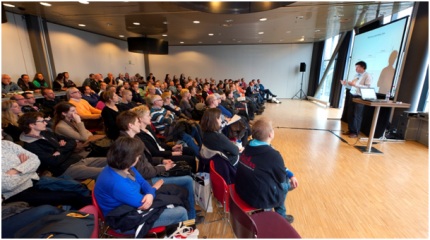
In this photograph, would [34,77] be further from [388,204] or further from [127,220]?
[388,204]

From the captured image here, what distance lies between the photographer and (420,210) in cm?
222

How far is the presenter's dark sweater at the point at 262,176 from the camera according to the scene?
149cm

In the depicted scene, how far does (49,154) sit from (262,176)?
6.86 ft

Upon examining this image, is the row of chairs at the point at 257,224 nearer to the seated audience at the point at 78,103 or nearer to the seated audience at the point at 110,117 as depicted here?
the seated audience at the point at 110,117

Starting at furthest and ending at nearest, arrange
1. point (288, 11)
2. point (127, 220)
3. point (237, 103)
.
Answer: point (237, 103), point (288, 11), point (127, 220)

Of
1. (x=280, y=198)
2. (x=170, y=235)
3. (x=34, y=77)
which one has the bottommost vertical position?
(x=170, y=235)

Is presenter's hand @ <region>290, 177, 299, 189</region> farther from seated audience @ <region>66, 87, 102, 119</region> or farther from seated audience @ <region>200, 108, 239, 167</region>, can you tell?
seated audience @ <region>66, 87, 102, 119</region>

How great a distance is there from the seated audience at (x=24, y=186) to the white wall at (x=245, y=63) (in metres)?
11.6

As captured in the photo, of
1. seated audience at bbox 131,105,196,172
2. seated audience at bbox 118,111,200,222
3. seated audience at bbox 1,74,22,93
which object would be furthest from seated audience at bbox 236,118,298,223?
seated audience at bbox 1,74,22,93

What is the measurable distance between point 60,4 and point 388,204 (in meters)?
7.11

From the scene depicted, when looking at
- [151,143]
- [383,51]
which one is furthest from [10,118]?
[383,51]

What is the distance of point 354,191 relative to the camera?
8.41 feet

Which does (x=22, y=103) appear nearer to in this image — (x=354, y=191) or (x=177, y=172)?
(x=177, y=172)

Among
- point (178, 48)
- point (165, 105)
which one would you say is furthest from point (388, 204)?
point (178, 48)
